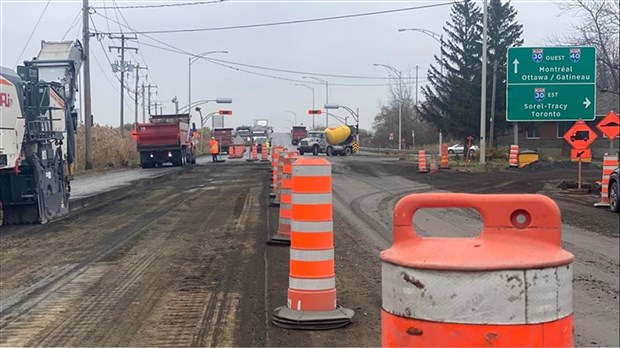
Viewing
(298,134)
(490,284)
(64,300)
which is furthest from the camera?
(298,134)

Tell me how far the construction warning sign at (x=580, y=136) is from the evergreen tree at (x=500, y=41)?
59.7ft

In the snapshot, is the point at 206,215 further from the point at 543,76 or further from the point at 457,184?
the point at 543,76

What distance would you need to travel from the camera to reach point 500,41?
40688 mm

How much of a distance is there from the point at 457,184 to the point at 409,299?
2082 centimetres

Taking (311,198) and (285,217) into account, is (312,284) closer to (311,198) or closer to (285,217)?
(311,198)

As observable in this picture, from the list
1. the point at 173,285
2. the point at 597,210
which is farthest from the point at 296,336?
the point at 597,210

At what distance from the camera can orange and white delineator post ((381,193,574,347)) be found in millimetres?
2152

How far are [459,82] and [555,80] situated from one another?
22.2m

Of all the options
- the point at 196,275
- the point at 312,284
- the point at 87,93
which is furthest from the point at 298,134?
the point at 312,284

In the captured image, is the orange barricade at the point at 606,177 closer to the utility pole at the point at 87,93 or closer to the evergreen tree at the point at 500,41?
the evergreen tree at the point at 500,41

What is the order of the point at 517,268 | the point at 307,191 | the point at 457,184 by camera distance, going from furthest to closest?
1. the point at 457,184
2. the point at 307,191
3. the point at 517,268

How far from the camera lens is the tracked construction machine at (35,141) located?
485 inches

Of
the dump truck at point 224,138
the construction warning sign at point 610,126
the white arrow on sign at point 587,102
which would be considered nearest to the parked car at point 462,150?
the white arrow on sign at point 587,102

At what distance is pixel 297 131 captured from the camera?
84812 mm
